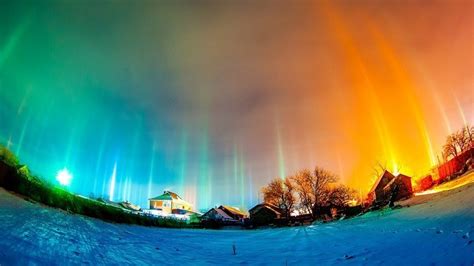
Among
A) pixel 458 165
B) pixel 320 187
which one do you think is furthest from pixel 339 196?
pixel 458 165

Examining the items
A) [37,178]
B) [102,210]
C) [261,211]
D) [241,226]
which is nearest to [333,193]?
[261,211]

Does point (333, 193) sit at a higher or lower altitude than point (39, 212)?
higher

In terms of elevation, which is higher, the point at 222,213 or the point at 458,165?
the point at 458,165

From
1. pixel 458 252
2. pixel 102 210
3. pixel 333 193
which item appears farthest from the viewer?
pixel 333 193

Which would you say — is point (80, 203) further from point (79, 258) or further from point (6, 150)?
point (79, 258)

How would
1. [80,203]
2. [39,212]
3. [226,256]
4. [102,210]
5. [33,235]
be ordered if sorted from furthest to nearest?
[102,210]
[80,203]
[226,256]
[39,212]
[33,235]

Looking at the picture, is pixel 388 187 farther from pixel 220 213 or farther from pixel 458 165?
pixel 220 213

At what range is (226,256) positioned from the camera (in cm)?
1179

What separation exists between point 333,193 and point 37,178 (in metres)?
61.1

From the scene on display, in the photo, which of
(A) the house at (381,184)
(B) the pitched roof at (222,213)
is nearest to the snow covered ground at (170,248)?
(A) the house at (381,184)

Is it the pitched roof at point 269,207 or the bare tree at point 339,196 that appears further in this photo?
the pitched roof at point 269,207

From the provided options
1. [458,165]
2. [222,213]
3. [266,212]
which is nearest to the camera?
[458,165]

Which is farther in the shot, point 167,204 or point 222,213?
point 167,204

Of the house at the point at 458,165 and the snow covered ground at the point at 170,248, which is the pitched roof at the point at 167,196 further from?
the snow covered ground at the point at 170,248
